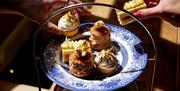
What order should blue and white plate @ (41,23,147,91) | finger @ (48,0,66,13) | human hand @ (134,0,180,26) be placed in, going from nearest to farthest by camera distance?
blue and white plate @ (41,23,147,91)
human hand @ (134,0,180,26)
finger @ (48,0,66,13)

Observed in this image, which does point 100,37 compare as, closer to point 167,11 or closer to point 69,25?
point 69,25

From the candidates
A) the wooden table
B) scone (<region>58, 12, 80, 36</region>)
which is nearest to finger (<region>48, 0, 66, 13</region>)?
scone (<region>58, 12, 80, 36</region>)

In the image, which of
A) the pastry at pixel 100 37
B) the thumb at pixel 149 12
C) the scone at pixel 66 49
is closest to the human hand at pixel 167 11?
the thumb at pixel 149 12

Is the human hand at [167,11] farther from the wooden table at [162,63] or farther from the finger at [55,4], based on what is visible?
the finger at [55,4]

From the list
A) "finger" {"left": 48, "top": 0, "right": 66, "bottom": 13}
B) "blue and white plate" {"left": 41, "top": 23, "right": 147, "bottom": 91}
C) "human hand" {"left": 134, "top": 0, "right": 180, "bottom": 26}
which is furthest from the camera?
"finger" {"left": 48, "top": 0, "right": 66, "bottom": 13}

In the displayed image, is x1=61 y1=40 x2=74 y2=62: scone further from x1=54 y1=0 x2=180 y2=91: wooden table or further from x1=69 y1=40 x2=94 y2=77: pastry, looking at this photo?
x1=54 y1=0 x2=180 y2=91: wooden table

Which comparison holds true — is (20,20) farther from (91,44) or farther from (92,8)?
(91,44)

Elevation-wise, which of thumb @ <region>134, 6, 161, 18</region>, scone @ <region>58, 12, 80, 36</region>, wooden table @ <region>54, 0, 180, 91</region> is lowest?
wooden table @ <region>54, 0, 180, 91</region>
